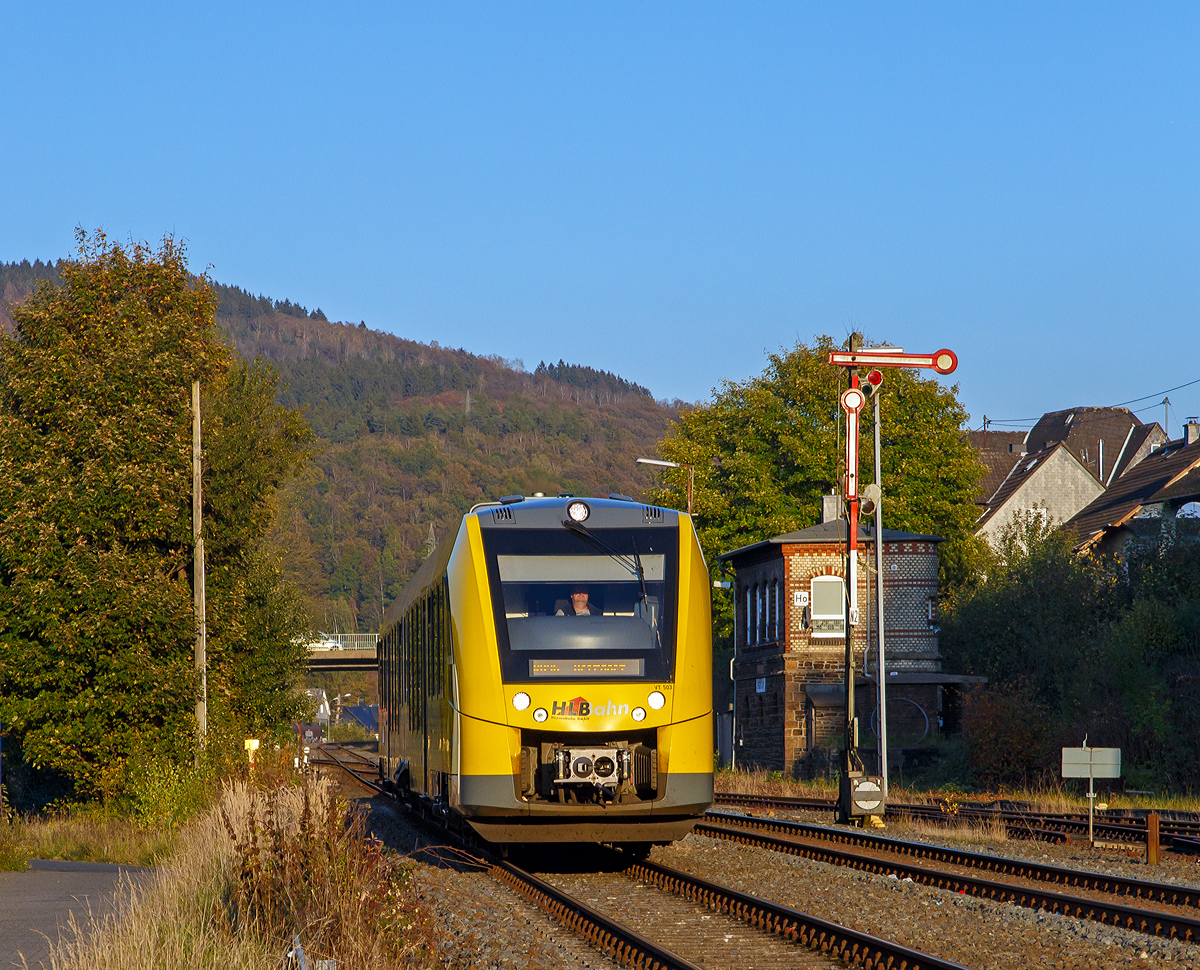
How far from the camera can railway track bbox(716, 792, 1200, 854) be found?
17.8m

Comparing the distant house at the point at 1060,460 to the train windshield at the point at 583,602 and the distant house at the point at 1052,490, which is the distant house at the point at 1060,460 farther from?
the train windshield at the point at 583,602

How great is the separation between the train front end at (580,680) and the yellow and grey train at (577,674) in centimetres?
1

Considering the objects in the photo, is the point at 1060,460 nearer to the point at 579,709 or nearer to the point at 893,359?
the point at 893,359

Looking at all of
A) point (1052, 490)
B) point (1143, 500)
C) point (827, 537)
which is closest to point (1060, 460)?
point (1052, 490)

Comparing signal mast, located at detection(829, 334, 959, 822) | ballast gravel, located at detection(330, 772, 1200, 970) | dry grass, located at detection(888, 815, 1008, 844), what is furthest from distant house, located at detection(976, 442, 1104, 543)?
ballast gravel, located at detection(330, 772, 1200, 970)

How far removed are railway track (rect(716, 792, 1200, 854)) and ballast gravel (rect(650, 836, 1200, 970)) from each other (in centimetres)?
454

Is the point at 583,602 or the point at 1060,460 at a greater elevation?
the point at 1060,460

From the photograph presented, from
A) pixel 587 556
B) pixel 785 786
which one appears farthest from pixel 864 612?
pixel 587 556

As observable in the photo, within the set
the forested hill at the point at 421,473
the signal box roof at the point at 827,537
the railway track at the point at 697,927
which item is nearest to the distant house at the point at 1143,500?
the signal box roof at the point at 827,537

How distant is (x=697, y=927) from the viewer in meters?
11.1

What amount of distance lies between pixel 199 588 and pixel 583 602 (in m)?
17.2

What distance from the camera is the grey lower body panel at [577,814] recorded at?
13.4 m

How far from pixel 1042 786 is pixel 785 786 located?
584cm

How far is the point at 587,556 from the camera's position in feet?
46.5
